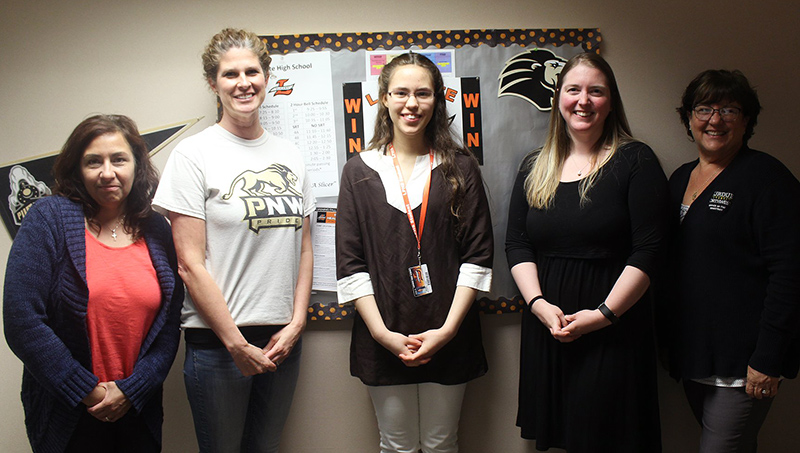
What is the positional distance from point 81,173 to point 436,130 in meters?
1.26

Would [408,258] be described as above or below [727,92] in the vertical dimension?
below

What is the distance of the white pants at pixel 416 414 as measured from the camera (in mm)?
1825

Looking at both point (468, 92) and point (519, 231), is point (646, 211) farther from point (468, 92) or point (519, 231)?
point (468, 92)

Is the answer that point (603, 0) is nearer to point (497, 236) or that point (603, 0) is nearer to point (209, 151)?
point (497, 236)

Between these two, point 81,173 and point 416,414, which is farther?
point 416,414

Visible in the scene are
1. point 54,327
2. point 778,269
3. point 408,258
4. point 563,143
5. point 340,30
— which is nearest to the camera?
point 54,327

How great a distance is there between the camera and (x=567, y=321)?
174 centimetres

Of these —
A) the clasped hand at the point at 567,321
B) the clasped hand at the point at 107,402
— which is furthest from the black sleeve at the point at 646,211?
the clasped hand at the point at 107,402

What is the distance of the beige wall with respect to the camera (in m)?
2.12

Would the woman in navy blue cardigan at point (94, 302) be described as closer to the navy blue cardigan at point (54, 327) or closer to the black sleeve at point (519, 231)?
the navy blue cardigan at point (54, 327)

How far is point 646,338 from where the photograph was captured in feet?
5.77

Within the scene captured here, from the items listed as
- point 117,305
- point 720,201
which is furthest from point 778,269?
point 117,305

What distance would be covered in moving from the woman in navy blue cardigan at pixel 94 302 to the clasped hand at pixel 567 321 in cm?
132

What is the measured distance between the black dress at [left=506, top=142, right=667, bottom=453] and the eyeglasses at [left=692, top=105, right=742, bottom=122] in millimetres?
295
